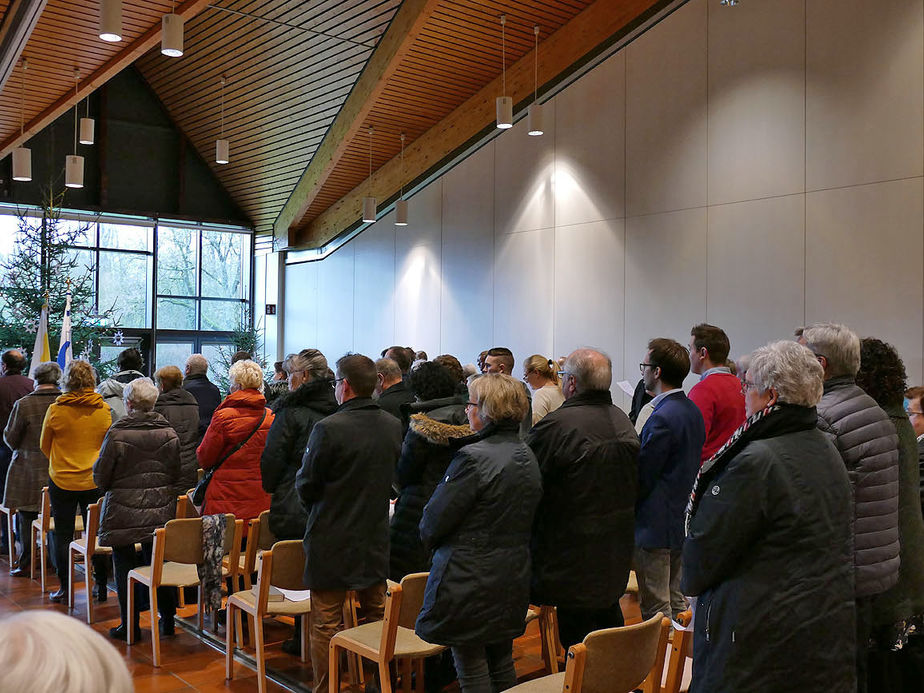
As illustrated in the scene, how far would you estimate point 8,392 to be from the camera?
693 cm

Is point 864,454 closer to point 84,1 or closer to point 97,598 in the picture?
point 97,598

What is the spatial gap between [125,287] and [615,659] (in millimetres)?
13355

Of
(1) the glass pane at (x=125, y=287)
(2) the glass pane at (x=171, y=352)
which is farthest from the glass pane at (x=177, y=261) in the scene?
(2) the glass pane at (x=171, y=352)

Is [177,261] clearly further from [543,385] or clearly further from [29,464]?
[543,385]

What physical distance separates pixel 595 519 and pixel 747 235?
18.4 feet

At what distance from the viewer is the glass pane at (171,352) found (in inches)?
577

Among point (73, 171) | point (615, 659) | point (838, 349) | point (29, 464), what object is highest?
point (73, 171)

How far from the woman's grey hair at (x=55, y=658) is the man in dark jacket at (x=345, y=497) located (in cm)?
275

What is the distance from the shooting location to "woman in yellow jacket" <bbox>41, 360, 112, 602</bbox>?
544 cm

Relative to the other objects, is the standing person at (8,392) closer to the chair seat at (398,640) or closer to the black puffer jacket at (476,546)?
the chair seat at (398,640)

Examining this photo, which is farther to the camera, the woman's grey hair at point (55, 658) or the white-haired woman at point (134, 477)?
the white-haired woman at point (134, 477)

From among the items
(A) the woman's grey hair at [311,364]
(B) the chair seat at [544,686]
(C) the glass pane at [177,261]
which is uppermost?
(C) the glass pane at [177,261]

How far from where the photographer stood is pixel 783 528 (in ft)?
7.58

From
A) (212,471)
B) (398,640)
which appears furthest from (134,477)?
(398,640)
